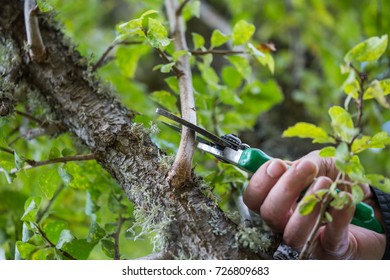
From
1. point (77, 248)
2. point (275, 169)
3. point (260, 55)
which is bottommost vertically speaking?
point (77, 248)

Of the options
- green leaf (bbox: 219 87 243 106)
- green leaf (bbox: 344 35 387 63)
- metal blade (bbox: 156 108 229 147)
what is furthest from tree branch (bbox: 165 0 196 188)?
green leaf (bbox: 344 35 387 63)

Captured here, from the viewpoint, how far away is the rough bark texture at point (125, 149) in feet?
1.81

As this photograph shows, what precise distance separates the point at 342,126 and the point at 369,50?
14 cm

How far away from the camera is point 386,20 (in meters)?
1.51

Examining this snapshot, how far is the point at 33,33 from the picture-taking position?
709 millimetres

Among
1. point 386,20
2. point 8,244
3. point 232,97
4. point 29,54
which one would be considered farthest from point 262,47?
point 386,20

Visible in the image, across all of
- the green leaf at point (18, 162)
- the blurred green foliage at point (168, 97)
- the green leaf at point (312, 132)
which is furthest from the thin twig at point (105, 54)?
the green leaf at point (312, 132)

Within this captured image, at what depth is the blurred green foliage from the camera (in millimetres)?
677

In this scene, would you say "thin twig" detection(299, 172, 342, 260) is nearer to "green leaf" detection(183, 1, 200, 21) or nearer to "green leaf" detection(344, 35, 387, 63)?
"green leaf" detection(344, 35, 387, 63)

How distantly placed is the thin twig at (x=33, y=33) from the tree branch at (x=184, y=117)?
21cm

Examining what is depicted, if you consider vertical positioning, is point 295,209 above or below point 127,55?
below

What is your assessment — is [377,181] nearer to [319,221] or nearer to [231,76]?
[319,221]

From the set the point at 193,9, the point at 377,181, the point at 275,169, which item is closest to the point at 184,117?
the point at 275,169

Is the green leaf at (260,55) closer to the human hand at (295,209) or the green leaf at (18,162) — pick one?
the human hand at (295,209)
